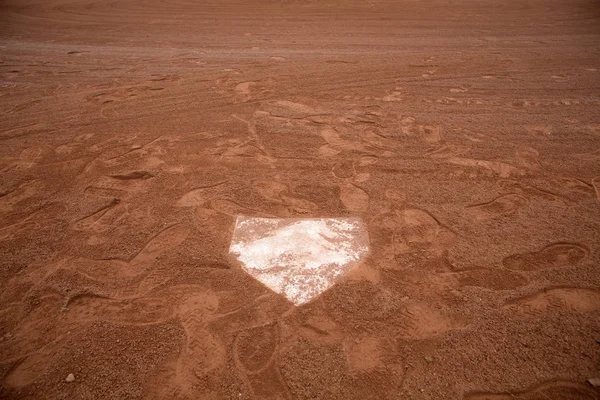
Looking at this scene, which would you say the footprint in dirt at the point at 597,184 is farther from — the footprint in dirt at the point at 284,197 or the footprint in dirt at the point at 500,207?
the footprint in dirt at the point at 284,197

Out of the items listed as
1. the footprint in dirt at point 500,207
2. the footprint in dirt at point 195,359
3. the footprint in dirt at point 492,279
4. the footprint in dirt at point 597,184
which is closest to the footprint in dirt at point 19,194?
the footprint in dirt at point 195,359

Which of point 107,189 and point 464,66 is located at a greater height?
point 464,66

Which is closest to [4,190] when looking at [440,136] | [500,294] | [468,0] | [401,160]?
[401,160]

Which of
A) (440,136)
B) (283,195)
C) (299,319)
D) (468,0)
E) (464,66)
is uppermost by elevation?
(468,0)

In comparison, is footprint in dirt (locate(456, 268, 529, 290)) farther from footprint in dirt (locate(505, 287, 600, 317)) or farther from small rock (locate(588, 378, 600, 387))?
small rock (locate(588, 378, 600, 387))

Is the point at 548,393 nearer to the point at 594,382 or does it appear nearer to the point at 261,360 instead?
the point at 594,382

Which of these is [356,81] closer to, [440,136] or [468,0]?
[440,136]
